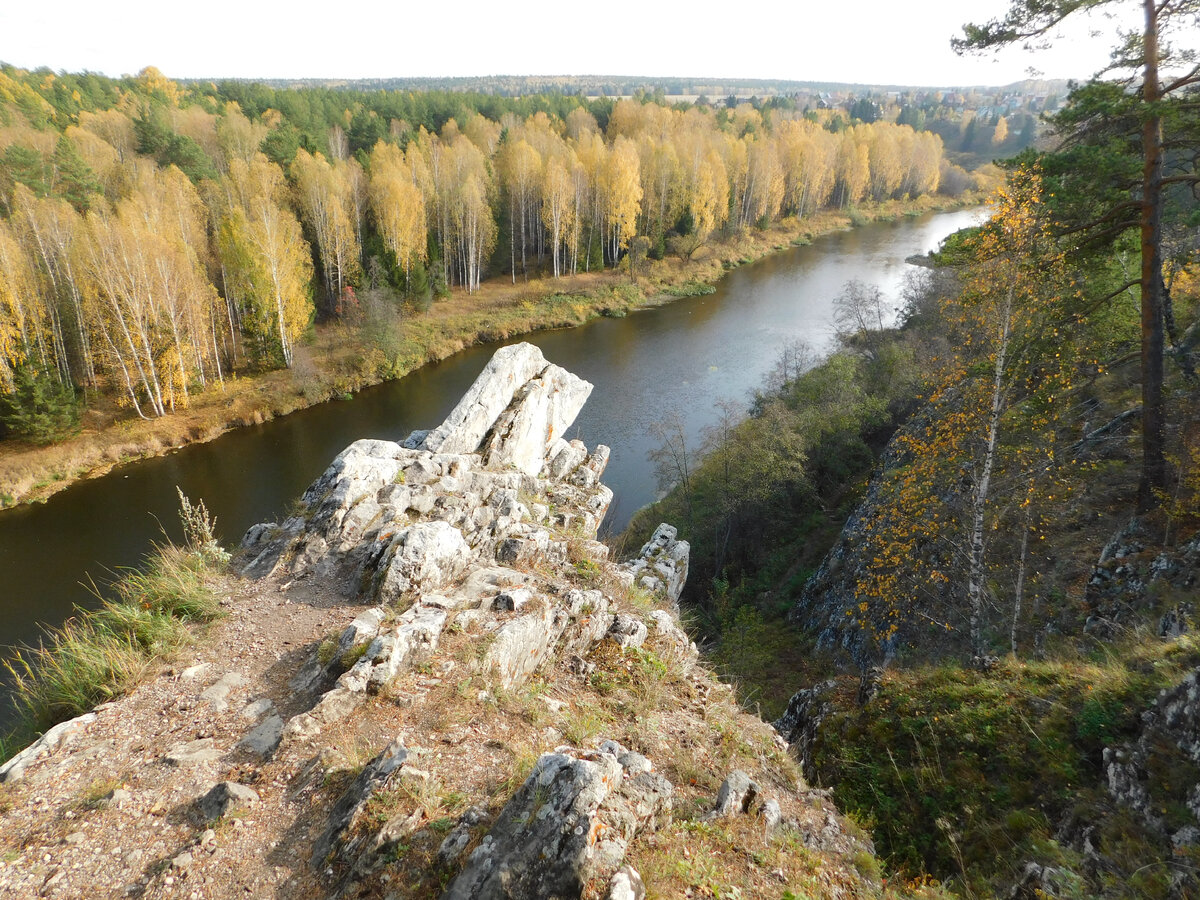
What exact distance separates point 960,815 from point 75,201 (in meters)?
42.4

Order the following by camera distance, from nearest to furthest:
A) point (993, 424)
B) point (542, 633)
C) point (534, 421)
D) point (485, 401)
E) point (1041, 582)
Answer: point (542, 633), point (993, 424), point (1041, 582), point (485, 401), point (534, 421)

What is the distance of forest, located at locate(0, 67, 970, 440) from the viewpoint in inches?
1031

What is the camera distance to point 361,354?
35.5m

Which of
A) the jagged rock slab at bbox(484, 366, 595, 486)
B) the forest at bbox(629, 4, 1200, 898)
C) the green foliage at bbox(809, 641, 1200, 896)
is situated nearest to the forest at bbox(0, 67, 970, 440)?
the jagged rock slab at bbox(484, 366, 595, 486)

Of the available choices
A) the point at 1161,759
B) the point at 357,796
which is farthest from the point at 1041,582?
the point at 357,796

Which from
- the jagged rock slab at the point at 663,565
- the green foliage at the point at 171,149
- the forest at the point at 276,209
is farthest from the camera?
the green foliage at the point at 171,149

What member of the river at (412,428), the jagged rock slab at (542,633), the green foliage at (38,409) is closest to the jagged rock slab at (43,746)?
the jagged rock slab at (542,633)

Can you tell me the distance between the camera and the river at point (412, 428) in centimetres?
2048

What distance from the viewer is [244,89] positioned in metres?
65.5

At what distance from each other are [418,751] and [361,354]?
32.9 metres

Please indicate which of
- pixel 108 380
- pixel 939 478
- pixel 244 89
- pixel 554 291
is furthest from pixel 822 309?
pixel 244 89

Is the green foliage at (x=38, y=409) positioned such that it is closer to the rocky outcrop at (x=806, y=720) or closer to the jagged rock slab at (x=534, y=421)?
the jagged rock slab at (x=534, y=421)

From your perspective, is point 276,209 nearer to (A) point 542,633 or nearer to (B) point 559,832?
(A) point 542,633

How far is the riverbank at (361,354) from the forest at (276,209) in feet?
3.96
